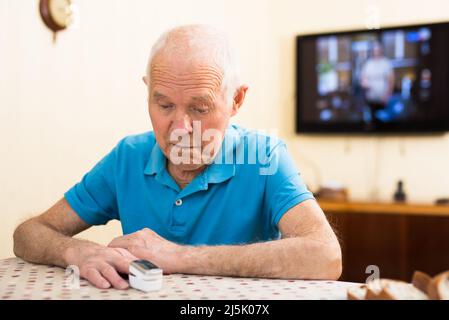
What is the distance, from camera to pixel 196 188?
146 centimetres

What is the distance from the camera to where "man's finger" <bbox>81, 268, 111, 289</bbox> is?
3.37 feet

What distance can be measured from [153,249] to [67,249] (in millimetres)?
220

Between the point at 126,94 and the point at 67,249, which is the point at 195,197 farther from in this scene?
the point at 126,94

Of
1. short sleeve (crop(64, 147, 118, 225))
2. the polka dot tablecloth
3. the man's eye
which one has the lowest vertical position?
the polka dot tablecloth

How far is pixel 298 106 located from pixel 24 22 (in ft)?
8.16

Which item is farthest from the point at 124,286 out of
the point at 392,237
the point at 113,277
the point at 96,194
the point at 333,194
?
Answer: the point at 333,194

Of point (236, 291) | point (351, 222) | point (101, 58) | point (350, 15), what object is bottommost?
point (351, 222)

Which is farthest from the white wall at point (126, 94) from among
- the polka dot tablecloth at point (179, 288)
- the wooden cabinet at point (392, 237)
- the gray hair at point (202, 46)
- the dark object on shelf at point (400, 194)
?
the polka dot tablecloth at point (179, 288)

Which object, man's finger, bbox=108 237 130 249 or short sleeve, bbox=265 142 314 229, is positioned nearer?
man's finger, bbox=108 237 130 249

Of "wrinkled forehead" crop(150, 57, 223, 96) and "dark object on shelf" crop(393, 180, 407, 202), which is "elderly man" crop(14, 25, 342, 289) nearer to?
"wrinkled forehead" crop(150, 57, 223, 96)

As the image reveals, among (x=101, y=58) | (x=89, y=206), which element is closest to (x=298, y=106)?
(x=101, y=58)

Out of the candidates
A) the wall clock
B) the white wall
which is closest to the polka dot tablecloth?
the white wall
